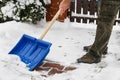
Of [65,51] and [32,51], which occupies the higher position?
[32,51]

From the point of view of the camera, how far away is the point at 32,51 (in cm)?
444

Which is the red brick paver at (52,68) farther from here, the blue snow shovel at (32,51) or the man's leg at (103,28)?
the man's leg at (103,28)

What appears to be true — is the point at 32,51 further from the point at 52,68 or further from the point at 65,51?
the point at 65,51

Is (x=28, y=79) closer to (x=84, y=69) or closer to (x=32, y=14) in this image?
(x=84, y=69)

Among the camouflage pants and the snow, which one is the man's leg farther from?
the snow

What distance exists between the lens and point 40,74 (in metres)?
4.03

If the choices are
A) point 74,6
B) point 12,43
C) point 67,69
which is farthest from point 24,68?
point 74,6

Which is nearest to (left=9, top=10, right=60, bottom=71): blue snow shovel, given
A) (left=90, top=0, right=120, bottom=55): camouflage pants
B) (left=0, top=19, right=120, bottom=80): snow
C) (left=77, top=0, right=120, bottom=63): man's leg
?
(left=0, top=19, right=120, bottom=80): snow

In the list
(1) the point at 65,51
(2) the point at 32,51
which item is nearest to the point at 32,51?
(2) the point at 32,51

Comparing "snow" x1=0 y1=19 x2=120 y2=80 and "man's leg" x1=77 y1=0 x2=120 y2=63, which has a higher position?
"man's leg" x1=77 y1=0 x2=120 y2=63

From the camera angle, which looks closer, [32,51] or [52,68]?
[52,68]

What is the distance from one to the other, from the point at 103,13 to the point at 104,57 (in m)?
0.75

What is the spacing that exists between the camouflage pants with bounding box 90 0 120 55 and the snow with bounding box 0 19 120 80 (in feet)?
0.93

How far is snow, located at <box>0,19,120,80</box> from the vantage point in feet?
12.8
